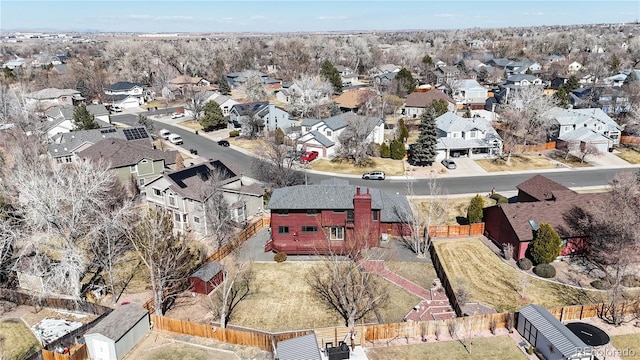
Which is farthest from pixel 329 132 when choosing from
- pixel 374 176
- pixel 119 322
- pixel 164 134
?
pixel 119 322

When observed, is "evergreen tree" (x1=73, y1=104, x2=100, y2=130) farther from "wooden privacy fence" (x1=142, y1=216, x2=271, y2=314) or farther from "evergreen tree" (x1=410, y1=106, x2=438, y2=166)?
"evergreen tree" (x1=410, y1=106, x2=438, y2=166)

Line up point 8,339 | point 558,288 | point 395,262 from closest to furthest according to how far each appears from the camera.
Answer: point 8,339, point 558,288, point 395,262

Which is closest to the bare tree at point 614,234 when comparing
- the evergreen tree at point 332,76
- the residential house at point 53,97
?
the evergreen tree at point 332,76

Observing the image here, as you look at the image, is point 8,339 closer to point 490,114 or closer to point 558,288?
point 558,288

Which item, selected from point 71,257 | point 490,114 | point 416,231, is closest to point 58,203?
point 71,257

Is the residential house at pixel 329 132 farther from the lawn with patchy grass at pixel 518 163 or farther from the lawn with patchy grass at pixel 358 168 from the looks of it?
the lawn with patchy grass at pixel 518 163
